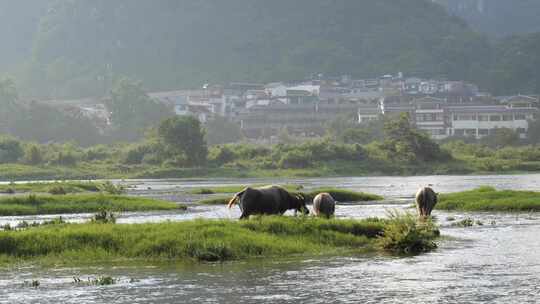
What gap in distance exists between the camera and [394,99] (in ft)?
559

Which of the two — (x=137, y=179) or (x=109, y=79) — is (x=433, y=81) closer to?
(x=109, y=79)

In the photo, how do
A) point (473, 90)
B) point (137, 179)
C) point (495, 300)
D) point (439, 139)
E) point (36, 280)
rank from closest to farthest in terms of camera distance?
point (495, 300) → point (36, 280) → point (137, 179) → point (439, 139) → point (473, 90)

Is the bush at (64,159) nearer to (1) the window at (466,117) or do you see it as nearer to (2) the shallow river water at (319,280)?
(1) the window at (466,117)

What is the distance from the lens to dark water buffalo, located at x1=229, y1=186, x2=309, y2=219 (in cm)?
3131

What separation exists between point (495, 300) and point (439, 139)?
4854 inches

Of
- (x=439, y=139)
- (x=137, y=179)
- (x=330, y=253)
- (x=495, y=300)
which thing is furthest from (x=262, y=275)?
(x=439, y=139)

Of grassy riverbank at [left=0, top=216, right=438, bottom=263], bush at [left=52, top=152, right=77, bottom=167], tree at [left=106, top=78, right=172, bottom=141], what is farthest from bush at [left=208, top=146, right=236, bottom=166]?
grassy riverbank at [left=0, top=216, right=438, bottom=263]

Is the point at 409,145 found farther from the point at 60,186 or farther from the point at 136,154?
the point at 60,186

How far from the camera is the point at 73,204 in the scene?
147 feet

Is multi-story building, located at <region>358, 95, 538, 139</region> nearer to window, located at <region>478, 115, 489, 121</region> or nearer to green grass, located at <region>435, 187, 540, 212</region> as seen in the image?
window, located at <region>478, 115, 489, 121</region>

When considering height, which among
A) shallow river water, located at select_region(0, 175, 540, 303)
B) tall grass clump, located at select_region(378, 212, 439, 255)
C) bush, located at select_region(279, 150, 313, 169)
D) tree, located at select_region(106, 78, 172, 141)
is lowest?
shallow river water, located at select_region(0, 175, 540, 303)

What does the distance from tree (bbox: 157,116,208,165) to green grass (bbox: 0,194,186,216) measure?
169 feet

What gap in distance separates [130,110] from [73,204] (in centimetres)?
10850

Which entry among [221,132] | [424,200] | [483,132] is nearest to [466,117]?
[483,132]
